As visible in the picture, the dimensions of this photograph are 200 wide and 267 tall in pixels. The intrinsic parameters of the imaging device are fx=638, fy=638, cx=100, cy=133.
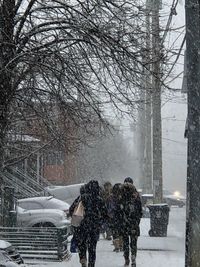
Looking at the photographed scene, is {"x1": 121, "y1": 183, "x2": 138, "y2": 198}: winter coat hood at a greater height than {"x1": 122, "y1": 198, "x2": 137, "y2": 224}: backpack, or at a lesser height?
greater

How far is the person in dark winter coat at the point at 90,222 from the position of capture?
10.8 metres

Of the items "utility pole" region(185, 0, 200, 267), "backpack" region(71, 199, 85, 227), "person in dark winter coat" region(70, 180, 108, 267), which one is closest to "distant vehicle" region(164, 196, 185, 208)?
"person in dark winter coat" region(70, 180, 108, 267)

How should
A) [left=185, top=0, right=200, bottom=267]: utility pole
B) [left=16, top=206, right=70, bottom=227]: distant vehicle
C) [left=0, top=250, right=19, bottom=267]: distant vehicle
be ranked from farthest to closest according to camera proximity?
[left=16, top=206, right=70, bottom=227]: distant vehicle < [left=0, top=250, right=19, bottom=267]: distant vehicle < [left=185, top=0, right=200, bottom=267]: utility pole

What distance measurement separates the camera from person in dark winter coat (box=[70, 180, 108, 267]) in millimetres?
10805

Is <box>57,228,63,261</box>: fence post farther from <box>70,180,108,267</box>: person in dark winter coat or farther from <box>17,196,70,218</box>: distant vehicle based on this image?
<box>17,196,70,218</box>: distant vehicle

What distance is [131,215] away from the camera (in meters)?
11.7

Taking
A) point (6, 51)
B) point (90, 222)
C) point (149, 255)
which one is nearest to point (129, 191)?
point (90, 222)

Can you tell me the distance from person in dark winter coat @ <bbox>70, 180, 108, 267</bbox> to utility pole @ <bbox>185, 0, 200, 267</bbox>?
482 cm

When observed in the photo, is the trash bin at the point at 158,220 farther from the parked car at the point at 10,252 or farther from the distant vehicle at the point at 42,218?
the parked car at the point at 10,252

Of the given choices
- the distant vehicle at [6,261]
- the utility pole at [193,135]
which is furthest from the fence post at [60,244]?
the utility pole at [193,135]

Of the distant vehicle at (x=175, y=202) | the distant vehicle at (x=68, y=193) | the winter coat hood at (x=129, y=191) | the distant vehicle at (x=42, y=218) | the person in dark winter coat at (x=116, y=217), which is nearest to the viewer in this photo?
the winter coat hood at (x=129, y=191)

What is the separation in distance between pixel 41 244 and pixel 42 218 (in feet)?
13.9

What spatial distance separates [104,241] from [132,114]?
6713 millimetres

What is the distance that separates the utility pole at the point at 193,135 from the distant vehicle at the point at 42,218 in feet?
38.5
